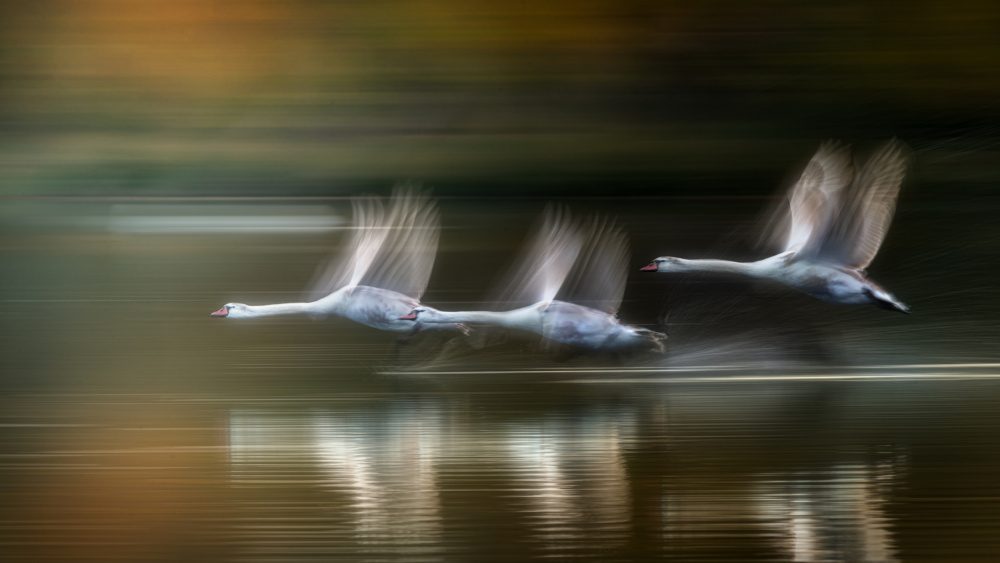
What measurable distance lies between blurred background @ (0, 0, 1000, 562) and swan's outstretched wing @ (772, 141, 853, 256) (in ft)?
2.12

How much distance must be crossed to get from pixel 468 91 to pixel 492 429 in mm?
10008

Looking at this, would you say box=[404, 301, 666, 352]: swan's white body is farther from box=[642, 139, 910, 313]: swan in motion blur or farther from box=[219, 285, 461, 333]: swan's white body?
box=[642, 139, 910, 313]: swan in motion blur

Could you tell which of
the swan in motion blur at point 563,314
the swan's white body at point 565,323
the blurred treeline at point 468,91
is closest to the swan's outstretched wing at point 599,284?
the swan in motion blur at point 563,314

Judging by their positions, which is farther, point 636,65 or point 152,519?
point 636,65

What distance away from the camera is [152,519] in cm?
384

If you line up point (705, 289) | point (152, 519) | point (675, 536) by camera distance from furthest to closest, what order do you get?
1. point (705, 289)
2. point (152, 519)
3. point (675, 536)

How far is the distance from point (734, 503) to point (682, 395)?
1489 millimetres

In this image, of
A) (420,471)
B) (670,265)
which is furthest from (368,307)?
(420,471)

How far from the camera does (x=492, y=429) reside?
477 cm

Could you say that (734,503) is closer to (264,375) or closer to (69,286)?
(264,375)

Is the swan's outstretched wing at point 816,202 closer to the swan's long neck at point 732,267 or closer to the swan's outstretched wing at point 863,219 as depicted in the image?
the swan's outstretched wing at point 863,219

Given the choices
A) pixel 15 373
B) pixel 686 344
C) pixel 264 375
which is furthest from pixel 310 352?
pixel 686 344

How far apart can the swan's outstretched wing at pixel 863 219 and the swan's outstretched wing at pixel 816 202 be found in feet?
0.20

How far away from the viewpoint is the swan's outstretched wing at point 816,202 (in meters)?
5.51
